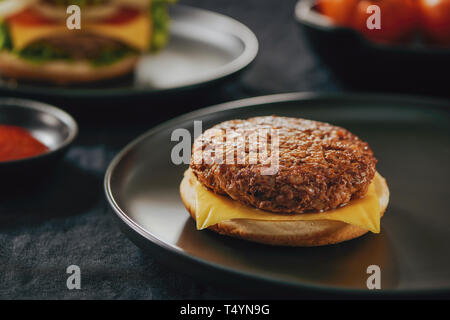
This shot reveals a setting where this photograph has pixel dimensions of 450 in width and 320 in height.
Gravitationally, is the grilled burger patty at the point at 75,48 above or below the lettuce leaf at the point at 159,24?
below

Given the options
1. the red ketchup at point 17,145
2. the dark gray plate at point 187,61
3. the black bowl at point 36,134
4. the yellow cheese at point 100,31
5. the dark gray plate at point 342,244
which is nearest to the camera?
the dark gray plate at point 342,244

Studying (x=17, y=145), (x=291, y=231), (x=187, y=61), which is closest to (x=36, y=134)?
(x=17, y=145)

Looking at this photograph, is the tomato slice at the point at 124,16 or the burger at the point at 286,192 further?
the tomato slice at the point at 124,16

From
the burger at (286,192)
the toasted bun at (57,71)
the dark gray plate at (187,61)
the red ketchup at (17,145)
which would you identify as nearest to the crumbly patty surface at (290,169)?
the burger at (286,192)

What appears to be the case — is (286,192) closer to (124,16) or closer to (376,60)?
(376,60)

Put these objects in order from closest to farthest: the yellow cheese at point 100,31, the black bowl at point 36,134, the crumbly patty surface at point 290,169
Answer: the crumbly patty surface at point 290,169, the black bowl at point 36,134, the yellow cheese at point 100,31

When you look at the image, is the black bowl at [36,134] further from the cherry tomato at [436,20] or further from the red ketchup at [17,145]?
the cherry tomato at [436,20]

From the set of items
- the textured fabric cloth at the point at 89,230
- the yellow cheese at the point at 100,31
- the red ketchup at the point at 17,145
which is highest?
the yellow cheese at the point at 100,31
